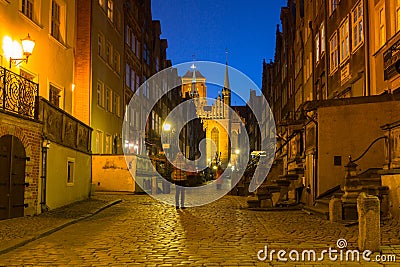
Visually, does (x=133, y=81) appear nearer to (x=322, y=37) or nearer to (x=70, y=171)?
(x=322, y=37)

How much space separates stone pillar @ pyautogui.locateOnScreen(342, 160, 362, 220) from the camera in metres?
14.0

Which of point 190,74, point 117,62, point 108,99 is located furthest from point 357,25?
point 190,74

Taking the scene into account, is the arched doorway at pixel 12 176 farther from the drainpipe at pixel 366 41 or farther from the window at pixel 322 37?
the window at pixel 322 37

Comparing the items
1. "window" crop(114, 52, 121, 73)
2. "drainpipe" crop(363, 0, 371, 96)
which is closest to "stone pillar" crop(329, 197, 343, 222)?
"drainpipe" crop(363, 0, 371, 96)

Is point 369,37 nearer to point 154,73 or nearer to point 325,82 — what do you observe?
point 325,82

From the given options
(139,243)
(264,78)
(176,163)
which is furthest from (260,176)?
(264,78)

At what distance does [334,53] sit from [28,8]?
48.5 ft

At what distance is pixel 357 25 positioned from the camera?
872 inches

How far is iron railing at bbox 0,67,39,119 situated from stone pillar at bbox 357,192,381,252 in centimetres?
925

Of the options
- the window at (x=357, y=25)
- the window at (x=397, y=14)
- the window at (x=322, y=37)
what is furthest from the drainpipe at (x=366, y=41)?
the window at (x=322, y=37)

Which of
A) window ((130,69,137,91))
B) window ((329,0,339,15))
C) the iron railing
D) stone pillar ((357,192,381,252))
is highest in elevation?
window ((329,0,339,15))

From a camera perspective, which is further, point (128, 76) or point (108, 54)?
point (128, 76)

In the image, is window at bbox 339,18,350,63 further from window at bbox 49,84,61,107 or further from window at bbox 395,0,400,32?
window at bbox 49,84,61,107

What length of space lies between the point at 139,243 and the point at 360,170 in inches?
376
